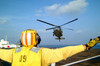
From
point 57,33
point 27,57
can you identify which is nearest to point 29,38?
point 27,57

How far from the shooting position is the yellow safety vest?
2045 millimetres

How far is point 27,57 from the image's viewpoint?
2.11m

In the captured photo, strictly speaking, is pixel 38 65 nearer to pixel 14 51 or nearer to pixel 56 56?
pixel 56 56

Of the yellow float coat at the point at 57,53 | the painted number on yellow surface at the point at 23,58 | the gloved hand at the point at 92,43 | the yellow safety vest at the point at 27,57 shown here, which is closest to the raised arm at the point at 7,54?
the yellow safety vest at the point at 27,57

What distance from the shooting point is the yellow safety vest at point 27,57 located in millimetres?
2045

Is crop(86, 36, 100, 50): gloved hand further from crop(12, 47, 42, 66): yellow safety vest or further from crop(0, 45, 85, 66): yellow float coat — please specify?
crop(12, 47, 42, 66): yellow safety vest

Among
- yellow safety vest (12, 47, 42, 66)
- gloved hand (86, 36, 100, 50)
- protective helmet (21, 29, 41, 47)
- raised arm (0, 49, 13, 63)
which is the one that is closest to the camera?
gloved hand (86, 36, 100, 50)

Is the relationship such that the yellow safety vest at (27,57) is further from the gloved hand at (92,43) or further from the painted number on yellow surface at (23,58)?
the gloved hand at (92,43)

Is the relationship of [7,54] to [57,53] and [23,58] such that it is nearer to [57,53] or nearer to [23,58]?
[23,58]

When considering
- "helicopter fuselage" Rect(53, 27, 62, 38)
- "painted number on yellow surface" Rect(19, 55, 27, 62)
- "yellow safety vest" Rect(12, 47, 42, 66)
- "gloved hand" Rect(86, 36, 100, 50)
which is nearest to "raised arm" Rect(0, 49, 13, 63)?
"yellow safety vest" Rect(12, 47, 42, 66)

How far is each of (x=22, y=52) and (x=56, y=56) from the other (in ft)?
2.54

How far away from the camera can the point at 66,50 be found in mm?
1849

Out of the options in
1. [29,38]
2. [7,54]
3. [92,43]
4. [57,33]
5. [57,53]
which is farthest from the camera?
[57,33]

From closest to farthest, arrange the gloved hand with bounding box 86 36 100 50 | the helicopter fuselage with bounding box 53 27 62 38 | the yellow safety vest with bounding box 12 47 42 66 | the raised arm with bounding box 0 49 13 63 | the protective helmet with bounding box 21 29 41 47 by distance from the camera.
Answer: the gloved hand with bounding box 86 36 100 50 → the yellow safety vest with bounding box 12 47 42 66 → the protective helmet with bounding box 21 29 41 47 → the raised arm with bounding box 0 49 13 63 → the helicopter fuselage with bounding box 53 27 62 38
